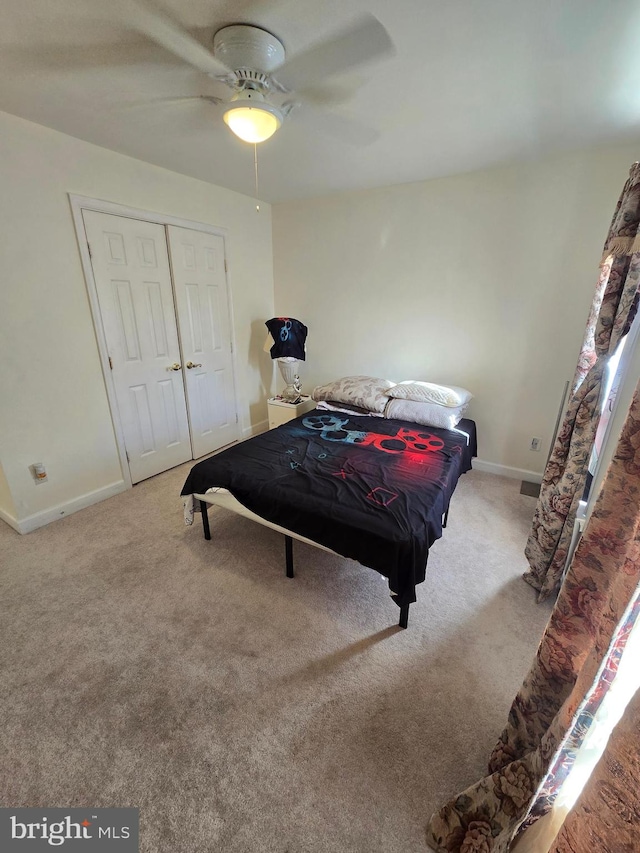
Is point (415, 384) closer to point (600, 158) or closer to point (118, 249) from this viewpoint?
point (600, 158)

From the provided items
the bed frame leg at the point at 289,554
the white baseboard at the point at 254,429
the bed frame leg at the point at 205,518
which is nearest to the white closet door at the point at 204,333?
the white baseboard at the point at 254,429

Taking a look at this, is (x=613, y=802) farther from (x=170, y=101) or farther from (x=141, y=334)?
(x=141, y=334)

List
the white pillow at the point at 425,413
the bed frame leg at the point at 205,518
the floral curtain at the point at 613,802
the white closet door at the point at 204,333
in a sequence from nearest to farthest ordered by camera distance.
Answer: the floral curtain at the point at 613,802, the bed frame leg at the point at 205,518, the white pillow at the point at 425,413, the white closet door at the point at 204,333

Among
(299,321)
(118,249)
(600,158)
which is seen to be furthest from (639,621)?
(299,321)

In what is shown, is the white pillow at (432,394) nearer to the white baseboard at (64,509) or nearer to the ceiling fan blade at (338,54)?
the ceiling fan blade at (338,54)

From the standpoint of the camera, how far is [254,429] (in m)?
4.08

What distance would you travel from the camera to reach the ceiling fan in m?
1.29

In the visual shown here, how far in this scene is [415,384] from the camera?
3037 mm

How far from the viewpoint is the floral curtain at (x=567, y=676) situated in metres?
0.73

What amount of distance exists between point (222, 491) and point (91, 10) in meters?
2.03

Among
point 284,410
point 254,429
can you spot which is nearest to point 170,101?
point 284,410

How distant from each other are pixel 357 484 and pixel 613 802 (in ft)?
4.52

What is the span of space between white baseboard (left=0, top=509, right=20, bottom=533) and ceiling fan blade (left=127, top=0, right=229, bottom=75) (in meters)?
2.72

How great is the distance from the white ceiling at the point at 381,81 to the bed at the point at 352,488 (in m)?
1.90
